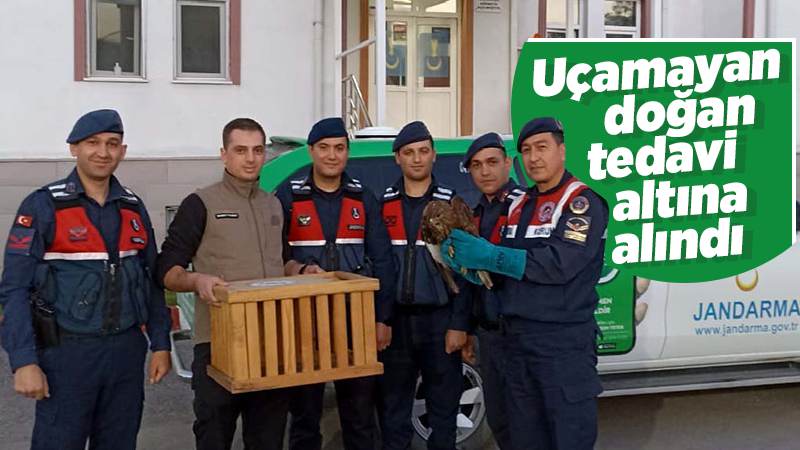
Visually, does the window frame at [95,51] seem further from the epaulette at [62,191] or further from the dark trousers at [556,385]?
the dark trousers at [556,385]

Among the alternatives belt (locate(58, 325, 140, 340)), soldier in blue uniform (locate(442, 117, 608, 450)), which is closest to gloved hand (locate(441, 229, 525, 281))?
soldier in blue uniform (locate(442, 117, 608, 450))

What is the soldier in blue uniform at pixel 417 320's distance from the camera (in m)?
4.18

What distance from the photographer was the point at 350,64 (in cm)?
1182

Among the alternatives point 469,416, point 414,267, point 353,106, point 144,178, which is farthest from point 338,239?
point 353,106

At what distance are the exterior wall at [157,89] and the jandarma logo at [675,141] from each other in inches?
232

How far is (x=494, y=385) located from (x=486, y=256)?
3.02ft

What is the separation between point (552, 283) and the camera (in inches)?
132

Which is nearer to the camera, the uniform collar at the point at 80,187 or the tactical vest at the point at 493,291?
the uniform collar at the point at 80,187

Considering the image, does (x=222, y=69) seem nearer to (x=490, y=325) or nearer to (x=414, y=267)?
(x=414, y=267)

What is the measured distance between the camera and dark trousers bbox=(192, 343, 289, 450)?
149 inches

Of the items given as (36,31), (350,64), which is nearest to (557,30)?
(350,64)

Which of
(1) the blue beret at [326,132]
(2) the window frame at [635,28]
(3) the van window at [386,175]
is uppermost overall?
(2) the window frame at [635,28]

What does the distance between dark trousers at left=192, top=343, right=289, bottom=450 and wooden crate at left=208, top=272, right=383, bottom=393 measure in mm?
151

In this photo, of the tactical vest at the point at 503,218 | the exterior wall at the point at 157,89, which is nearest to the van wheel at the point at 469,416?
the tactical vest at the point at 503,218
